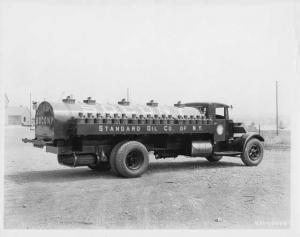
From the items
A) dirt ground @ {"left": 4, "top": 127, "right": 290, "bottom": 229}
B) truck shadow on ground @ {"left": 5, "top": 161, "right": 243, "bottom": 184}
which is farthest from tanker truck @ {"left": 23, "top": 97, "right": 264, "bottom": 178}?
dirt ground @ {"left": 4, "top": 127, "right": 290, "bottom": 229}

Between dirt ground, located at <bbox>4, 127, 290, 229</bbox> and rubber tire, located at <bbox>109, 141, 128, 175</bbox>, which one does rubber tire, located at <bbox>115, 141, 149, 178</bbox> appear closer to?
rubber tire, located at <bbox>109, 141, 128, 175</bbox>

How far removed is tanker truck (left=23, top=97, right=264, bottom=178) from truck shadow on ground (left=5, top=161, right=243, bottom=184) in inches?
15.3

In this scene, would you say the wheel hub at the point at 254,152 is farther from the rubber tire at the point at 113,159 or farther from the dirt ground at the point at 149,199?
the rubber tire at the point at 113,159

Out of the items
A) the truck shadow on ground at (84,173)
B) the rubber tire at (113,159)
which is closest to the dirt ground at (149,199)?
the truck shadow on ground at (84,173)

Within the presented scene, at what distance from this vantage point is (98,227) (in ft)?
24.8

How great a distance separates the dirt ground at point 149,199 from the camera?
309 inches

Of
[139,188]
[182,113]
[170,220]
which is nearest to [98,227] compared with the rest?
[170,220]

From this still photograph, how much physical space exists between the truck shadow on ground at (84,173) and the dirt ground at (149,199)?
0.03 m

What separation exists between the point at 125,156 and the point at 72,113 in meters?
1.90

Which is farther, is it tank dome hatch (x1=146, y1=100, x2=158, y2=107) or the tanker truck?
tank dome hatch (x1=146, y1=100, x2=158, y2=107)

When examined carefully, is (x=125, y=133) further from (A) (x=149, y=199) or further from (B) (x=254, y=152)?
(B) (x=254, y=152)

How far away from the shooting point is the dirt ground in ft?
25.8

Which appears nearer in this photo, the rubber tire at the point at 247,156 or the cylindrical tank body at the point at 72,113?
the cylindrical tank body at the point at 72,113

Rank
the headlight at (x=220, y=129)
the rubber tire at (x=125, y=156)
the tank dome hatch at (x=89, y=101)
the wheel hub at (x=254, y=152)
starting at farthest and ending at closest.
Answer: the wheel hub at (x=254, y=152)
the headlight at (x=220, y=129)
the tank dome hatch at (x=89, y=101)
the rubber tire at (x=125, y=156)
